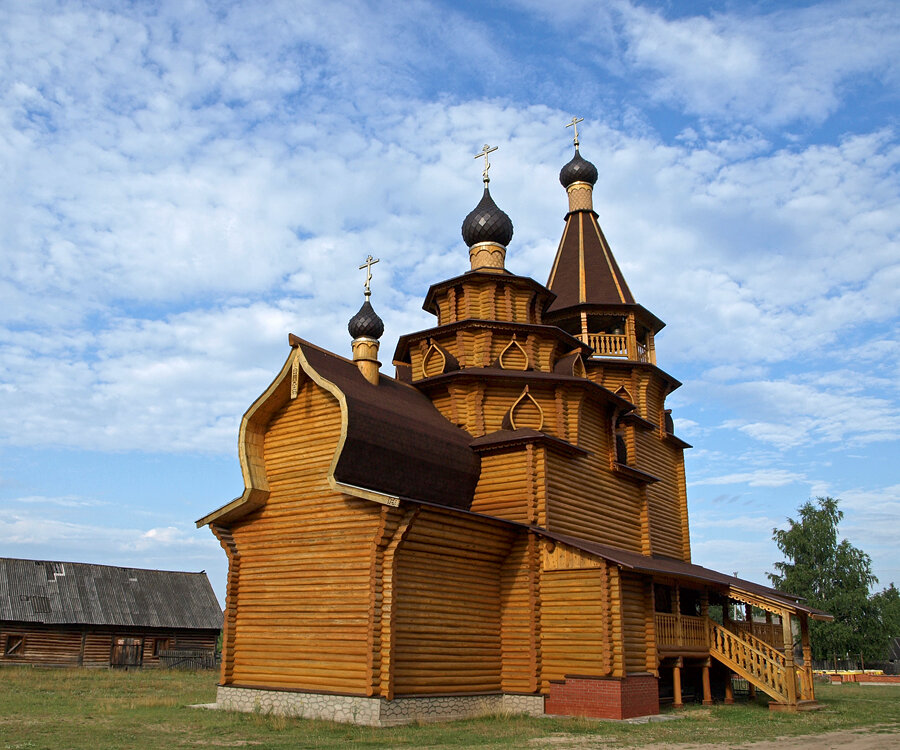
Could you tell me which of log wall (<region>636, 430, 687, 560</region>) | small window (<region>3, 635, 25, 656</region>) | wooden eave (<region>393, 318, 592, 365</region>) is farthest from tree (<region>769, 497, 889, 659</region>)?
small window (<region>3, 635, 25, 656</region>)

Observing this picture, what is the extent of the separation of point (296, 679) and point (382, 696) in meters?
2.32

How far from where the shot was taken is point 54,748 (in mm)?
10117

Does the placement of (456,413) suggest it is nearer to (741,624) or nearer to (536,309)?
→ (536,309)

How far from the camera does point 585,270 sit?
24.9 meters

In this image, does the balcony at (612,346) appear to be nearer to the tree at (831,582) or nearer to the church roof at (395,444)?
the church roof at (395,444)

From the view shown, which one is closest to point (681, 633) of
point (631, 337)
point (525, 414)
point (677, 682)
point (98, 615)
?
point (677, 682)

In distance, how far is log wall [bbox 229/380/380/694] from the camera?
14.2 m

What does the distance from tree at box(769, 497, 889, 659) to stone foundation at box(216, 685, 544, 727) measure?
29.8 metres

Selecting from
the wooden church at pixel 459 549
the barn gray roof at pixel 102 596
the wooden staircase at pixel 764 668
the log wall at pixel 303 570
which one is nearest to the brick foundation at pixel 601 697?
the wooden church at pixel 459 549

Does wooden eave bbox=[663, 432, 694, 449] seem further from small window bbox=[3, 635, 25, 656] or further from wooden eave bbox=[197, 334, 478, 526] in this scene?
small window bbox=[3, 635, 25, 656]

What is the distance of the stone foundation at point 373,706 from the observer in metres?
13.3

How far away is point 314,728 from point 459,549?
4261mm

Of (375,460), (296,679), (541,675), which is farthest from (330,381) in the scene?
(541,675)

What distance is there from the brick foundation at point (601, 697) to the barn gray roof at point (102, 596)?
23272 mm
